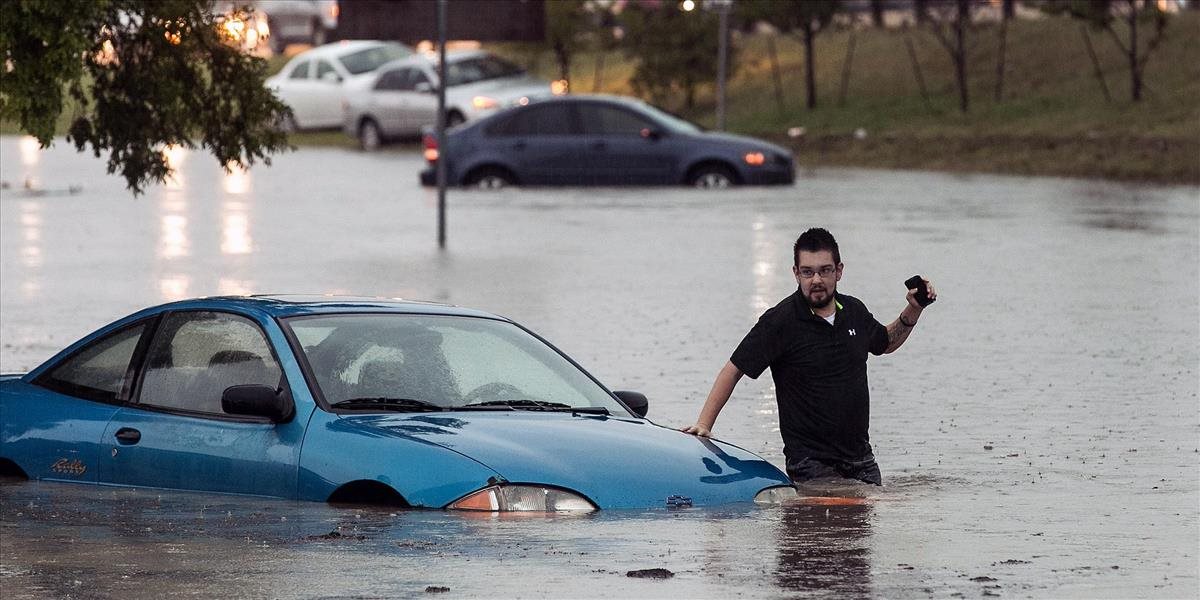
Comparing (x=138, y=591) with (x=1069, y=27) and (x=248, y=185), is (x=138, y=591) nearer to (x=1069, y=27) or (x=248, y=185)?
(x=248, y=185)

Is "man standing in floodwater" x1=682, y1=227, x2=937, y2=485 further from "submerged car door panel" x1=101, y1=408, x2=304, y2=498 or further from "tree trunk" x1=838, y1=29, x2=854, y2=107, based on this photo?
"tree trunk" x1=838, y1=29, x2=854, y2=107

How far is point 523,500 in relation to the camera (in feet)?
28.6

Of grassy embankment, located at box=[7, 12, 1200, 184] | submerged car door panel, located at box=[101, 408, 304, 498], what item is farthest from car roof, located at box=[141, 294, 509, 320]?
grassy embankment, located at box=[7, 12, 1200, 184]

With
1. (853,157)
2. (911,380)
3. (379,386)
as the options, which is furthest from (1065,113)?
(379,386)

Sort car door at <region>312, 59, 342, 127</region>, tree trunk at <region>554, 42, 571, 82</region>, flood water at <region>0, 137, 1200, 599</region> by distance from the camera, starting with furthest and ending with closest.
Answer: tree trunk at <region>554, 42, 571, 82</region> < car door at <region>312, 59, 342, 127</region> < flood water at <region>0, 137, 1200, 599</region>

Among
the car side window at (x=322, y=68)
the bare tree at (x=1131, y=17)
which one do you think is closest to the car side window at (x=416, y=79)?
the car side window at (x=322, y=68)

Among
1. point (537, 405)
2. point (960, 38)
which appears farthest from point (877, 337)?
point (960, 38)

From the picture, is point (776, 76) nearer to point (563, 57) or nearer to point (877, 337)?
point (563, 57)

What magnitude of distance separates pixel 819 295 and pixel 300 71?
1783 inches

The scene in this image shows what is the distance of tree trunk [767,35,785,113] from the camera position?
175 feet

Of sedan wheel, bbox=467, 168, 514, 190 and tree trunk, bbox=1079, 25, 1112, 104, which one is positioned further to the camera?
tree trunk, bbox=1079, 25, 1112, 104

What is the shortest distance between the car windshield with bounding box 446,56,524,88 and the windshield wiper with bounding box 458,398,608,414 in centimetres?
3880

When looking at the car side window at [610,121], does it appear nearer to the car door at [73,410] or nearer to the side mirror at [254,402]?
the car door at [73,410]

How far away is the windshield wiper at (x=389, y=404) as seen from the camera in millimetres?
9203
